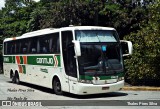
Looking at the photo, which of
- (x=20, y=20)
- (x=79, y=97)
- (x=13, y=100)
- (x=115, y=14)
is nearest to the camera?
(x=13, y=100)

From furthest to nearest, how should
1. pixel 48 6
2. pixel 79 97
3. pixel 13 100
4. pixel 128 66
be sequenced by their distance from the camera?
pixel 48 6 < pixel 128 66 < pixel 79 97 < pixel 13 100

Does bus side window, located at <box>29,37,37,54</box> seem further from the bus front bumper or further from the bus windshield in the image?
the bus front bumper

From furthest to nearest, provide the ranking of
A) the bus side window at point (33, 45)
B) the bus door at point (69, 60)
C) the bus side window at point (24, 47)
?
the bus side window at point (24, 47), the bus side window at point (33, 45), the bus door at point (69, 60)

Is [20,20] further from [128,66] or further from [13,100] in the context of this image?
[13,100]

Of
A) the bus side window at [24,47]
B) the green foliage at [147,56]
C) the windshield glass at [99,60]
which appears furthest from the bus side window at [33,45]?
the green foliage at [147,56]

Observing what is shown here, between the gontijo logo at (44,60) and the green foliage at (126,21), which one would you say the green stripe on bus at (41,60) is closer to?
the gontijo logo at (44,60)

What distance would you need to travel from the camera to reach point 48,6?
1366 inches

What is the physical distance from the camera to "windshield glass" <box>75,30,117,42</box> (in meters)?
13.8

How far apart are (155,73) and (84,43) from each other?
27.0ft

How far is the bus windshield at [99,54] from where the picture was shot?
13344 millimetres

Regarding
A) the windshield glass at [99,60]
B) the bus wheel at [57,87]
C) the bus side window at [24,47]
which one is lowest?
the bus wheel at [57,87]

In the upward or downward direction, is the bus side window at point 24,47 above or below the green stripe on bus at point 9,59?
above

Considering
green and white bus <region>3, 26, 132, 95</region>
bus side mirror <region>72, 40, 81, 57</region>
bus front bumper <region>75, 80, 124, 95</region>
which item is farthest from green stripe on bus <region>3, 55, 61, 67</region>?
bus side mirror <region>72, 40, 81, 57</region>

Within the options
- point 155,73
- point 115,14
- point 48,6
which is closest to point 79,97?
point 155,73
